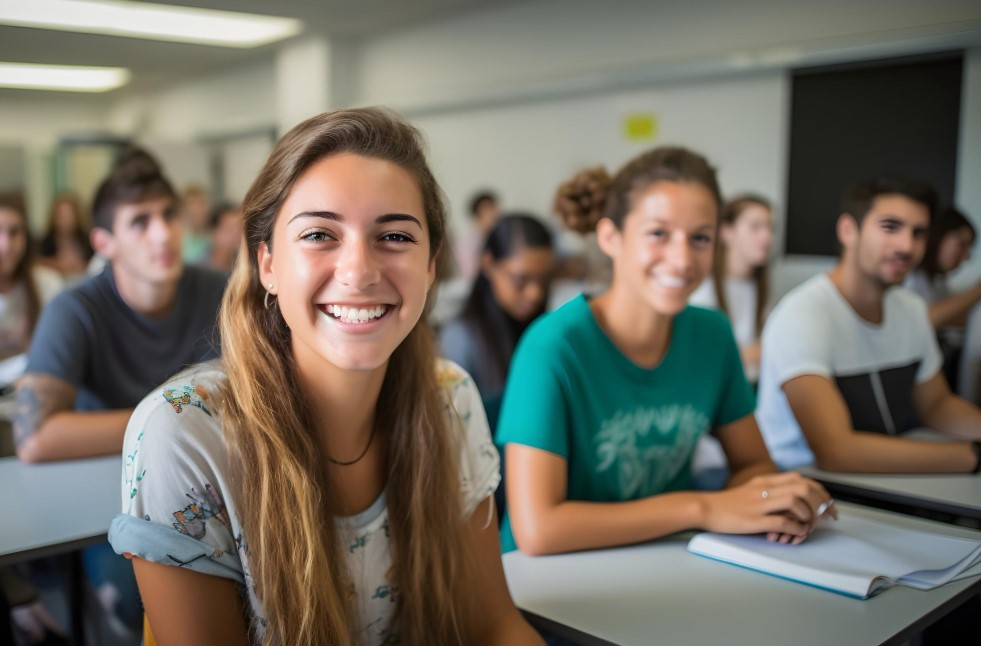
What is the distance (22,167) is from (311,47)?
2.96m

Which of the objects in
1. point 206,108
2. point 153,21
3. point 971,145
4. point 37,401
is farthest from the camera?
point 206,108

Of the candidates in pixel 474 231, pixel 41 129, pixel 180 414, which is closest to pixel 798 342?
pixel 180 414

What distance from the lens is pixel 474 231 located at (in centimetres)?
670

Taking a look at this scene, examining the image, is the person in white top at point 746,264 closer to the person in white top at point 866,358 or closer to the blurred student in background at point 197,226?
the person in white top at point 866,358

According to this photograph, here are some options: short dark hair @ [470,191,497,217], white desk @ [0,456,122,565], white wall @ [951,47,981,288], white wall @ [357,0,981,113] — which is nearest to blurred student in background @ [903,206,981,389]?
white wall @ [951,47,981,288]

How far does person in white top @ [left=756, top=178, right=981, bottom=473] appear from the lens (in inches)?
80.5

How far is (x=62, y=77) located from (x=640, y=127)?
386 centimetres

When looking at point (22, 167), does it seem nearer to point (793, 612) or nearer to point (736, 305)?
point (736, 305)

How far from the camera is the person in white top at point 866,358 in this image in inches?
80.5

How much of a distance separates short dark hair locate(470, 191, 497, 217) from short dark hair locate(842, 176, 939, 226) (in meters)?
4.03

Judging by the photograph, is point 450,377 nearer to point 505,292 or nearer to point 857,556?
point 857,556

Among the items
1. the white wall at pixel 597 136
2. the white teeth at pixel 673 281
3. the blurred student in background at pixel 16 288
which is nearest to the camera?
the white teeth at pixel 673 281

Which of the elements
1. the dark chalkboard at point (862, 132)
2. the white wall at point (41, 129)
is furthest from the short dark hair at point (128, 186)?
the white wall at point (41, 129)

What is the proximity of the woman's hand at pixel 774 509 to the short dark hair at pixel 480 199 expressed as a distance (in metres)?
5.04
